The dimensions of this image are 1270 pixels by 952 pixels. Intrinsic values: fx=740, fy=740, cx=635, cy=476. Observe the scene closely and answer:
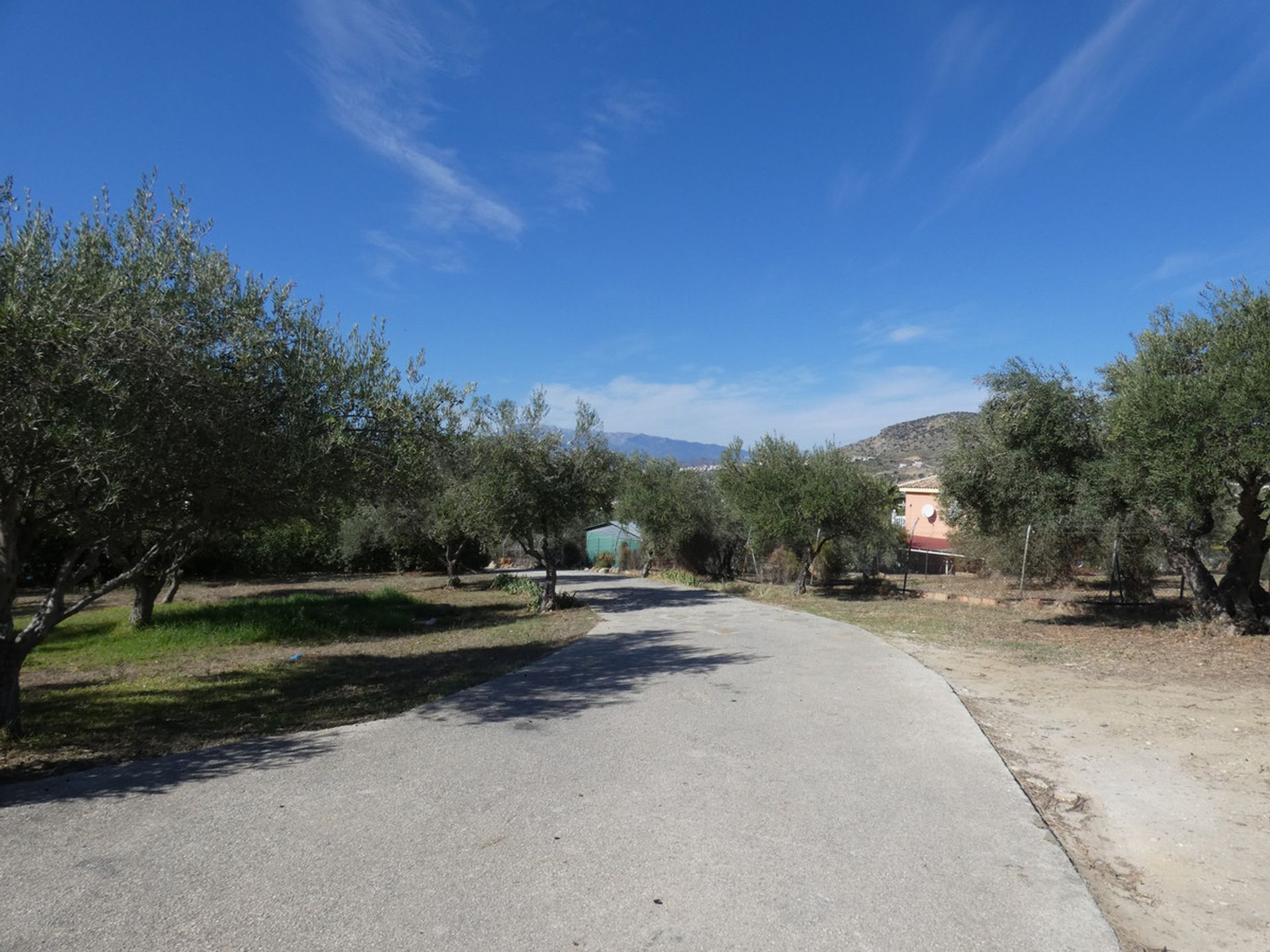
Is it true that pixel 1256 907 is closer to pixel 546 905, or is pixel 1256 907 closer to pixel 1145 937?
pixel 1145 937

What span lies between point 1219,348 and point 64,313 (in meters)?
15.0

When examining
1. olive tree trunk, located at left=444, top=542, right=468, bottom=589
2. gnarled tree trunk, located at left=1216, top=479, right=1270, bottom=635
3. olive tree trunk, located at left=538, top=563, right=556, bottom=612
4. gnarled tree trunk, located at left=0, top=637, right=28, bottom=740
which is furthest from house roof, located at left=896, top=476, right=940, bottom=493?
gnarled tree trunk, located at left=0, top=637, right=28, bottom=740

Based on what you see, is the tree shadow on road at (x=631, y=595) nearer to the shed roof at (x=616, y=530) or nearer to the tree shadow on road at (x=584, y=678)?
the shed roof at (x=616, y=530)

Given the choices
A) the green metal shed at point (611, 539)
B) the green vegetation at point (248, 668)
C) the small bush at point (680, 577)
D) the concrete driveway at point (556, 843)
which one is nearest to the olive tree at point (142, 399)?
the green vegetation at point (248, 668)

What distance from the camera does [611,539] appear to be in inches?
1601

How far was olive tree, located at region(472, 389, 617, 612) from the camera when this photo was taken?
1784 cm

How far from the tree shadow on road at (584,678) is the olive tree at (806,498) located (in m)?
9.91

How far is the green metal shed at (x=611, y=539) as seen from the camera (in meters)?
37.7

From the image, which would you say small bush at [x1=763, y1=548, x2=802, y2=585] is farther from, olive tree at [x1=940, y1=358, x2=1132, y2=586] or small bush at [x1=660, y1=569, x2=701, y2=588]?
olive tree at [x1=940, y1=358, x2=1132, y2=586]

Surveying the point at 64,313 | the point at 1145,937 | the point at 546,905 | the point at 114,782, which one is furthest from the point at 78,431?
the point at 1145,937

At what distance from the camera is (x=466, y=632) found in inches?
628

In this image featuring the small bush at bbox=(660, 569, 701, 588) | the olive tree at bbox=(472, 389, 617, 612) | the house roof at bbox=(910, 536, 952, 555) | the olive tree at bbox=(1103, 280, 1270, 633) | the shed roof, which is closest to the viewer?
the olive tree at bbox=(1103, 280, 1270, 633)

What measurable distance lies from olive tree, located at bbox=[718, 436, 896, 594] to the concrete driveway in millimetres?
15381

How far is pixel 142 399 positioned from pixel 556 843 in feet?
16.2
